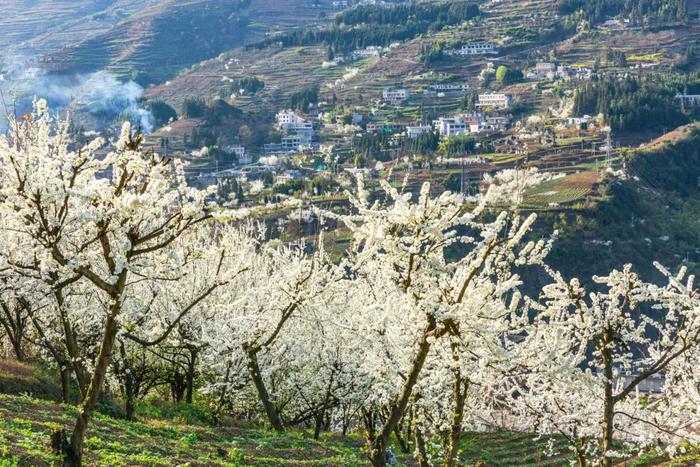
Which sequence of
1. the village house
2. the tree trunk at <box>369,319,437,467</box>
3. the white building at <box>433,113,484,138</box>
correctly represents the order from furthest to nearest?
1. the white building at <box>433,113,484,138</box>
2. the village house
3. the tree trunk at <box>369,319,437,467</box>

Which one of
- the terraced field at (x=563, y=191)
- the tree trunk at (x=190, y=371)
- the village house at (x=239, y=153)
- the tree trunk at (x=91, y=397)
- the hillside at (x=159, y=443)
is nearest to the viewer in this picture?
the tree trunk at (x=91, y=397)

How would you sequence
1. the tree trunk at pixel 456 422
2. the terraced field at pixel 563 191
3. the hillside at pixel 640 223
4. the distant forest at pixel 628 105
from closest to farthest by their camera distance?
1. the tree trunk at pixel 456 422
2. the hillside at pixel 640 223
3. the terraced field at pixel 563 191
4. the distant forest at pixel 628 105

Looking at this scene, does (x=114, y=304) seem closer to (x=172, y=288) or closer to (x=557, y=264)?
(x=172, y=288)

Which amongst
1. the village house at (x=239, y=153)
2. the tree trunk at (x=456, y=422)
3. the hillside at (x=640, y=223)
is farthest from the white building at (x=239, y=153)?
the tree trunk at (x=456, y=422)

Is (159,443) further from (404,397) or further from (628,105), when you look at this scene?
(628,105)

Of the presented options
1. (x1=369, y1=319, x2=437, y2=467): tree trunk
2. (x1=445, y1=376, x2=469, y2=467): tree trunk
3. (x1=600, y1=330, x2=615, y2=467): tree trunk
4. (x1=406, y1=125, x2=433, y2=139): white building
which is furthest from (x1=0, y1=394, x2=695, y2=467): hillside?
(x1=406, y1=125, x2=433, y2=139): white building

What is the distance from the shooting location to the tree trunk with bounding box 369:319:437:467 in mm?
12625

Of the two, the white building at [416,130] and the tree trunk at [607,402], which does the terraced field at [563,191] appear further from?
the tree trunk at [607,402]

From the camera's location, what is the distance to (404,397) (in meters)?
13.0

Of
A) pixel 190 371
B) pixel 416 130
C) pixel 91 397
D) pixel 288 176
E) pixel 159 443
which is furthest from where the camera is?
pixel 416 130

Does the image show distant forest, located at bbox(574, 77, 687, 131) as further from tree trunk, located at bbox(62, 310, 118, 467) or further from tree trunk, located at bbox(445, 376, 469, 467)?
tree trunk, located at bbox(62, 310, 118, 467)

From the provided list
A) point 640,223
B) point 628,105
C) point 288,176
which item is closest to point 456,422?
point 640,223

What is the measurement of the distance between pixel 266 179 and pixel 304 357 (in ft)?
435

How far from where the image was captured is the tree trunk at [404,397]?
1262 cm
